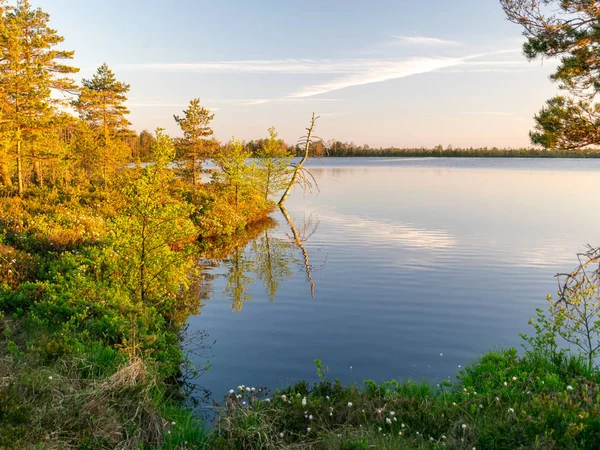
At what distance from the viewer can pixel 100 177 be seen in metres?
43.8

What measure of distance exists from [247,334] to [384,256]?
1149cm

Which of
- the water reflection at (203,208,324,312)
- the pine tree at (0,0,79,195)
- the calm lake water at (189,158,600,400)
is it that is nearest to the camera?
the calm lake water at (189,158,600,400)

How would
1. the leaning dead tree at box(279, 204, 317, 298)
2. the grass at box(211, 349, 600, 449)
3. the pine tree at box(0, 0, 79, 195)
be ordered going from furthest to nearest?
the pine tree at box(0, 0, 79, 195)
the leaning dead tree at box(279, 204, 317, 298)
the grass at box(211, 349, 600, 449)

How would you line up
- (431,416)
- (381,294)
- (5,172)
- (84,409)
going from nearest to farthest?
(84,409), (431,416), (381,294), (5,172)

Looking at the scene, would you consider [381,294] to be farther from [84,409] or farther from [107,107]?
[107,107]

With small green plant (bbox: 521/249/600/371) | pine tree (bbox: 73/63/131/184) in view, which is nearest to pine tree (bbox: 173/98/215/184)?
pine tree (bbox: 73/63/131/184)

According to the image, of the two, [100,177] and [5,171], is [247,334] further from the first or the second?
[100,177]

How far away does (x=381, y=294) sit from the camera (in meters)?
17.1

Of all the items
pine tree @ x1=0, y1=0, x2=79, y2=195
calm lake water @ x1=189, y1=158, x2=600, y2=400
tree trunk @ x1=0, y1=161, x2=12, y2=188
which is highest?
pine tree @ x1=0, y1=0, x2=79, y2=195

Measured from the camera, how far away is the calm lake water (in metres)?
11.6

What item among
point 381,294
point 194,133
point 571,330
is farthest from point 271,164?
point 571,330

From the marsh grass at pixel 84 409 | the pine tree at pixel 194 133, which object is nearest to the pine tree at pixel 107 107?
the pine tree at pixel 194 133

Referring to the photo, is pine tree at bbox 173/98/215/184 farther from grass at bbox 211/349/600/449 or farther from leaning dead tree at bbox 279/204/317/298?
grass at bbox 211/349/600/449

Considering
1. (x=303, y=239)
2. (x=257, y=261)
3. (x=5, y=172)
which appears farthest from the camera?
(x=5, y=172)
